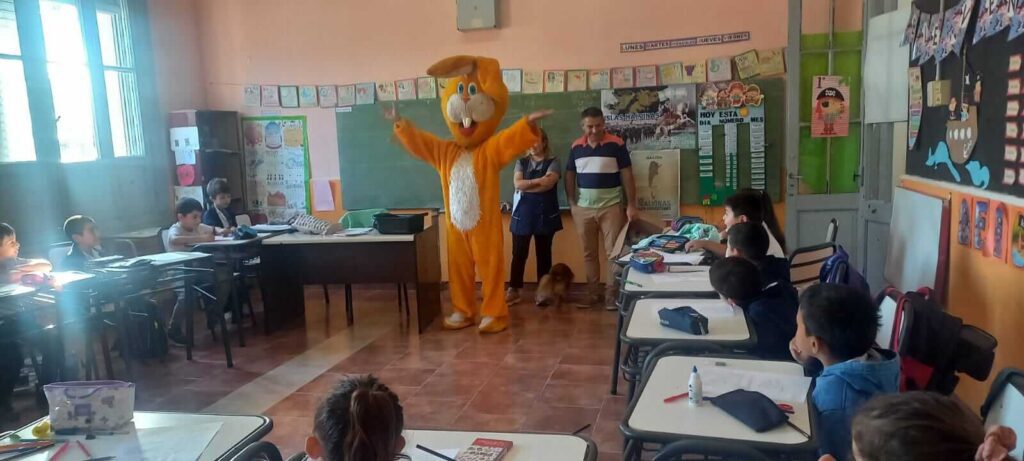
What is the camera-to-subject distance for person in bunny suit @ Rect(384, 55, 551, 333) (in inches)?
188

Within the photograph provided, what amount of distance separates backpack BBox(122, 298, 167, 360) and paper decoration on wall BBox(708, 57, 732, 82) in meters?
4.56

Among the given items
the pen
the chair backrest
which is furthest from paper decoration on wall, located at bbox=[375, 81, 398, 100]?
the chair backrest

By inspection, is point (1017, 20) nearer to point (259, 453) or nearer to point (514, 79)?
point (259, 453)

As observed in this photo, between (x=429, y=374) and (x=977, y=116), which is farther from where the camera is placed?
(x=429, y=374)

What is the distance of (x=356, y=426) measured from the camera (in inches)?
50.2

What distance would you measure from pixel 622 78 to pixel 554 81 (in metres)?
0.59

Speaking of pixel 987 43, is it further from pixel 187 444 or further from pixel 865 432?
pixel 187 444

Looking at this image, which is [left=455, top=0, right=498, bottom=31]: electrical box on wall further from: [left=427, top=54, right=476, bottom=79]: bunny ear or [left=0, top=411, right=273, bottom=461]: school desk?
[left=0, top=411, right=273, bottom=461]: school desk

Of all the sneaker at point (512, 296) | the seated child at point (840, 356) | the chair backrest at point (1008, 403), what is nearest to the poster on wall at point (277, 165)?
the sneaker at point (512, 296)

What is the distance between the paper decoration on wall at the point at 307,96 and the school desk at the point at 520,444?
555 cm

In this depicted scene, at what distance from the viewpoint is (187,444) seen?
1.76m

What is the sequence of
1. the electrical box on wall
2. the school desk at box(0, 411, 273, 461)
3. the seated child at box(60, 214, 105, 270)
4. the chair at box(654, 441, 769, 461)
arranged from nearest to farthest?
the chair at box(654, 441, 769, 461) → the school desk at box(0, 411, 273, 461) → the seated child at box(60, 214, 105, 270) → the electrical box on wall

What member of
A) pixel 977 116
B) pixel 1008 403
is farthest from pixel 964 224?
pixel 1008 403

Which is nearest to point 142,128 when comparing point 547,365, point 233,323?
point 233,323
